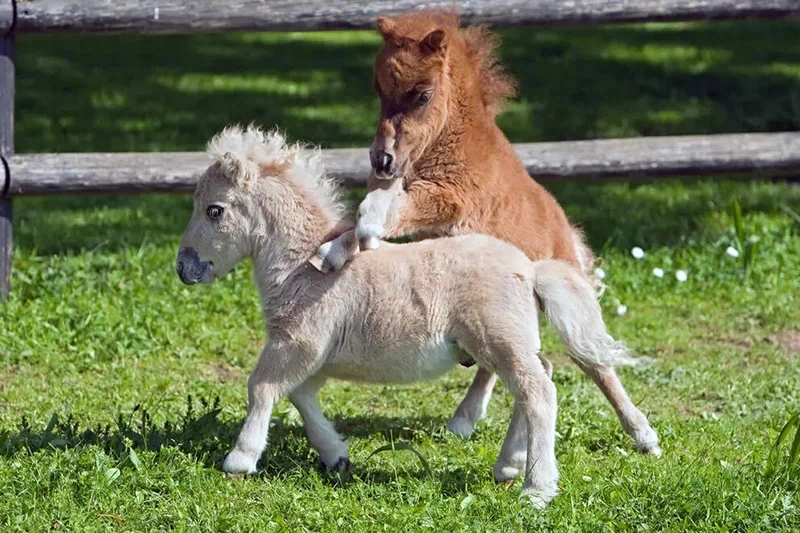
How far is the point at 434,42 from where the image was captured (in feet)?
20.1

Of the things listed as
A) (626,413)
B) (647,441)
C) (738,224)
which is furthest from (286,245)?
(738,224)

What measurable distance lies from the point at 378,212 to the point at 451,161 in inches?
27.0

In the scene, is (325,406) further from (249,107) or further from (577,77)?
(577,77)

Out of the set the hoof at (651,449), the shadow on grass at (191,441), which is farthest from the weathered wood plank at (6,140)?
the hoof at (651,449)

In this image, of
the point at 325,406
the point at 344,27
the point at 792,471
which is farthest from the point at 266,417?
the point at 344,27

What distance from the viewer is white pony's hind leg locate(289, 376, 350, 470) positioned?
5.57m

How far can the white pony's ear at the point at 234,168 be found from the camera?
5457mm

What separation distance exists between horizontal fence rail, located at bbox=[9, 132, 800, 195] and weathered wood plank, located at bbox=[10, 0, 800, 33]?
2.78 feet

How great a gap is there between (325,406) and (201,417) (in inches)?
43.4

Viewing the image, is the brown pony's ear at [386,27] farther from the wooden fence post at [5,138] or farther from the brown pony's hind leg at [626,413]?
the wooden fence post at [5,138]

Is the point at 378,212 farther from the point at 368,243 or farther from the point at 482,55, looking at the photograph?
the point at 482,55

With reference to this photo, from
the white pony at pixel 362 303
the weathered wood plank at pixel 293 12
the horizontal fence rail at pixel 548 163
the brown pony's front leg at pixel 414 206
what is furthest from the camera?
the horizontal fence rail at pixel 548 163

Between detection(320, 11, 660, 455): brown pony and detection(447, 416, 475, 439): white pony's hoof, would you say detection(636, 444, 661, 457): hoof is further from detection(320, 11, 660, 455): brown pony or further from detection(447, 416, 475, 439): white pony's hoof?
detection(447, 416, 475, 439): white pony's hoof

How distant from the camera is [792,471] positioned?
510 cm
